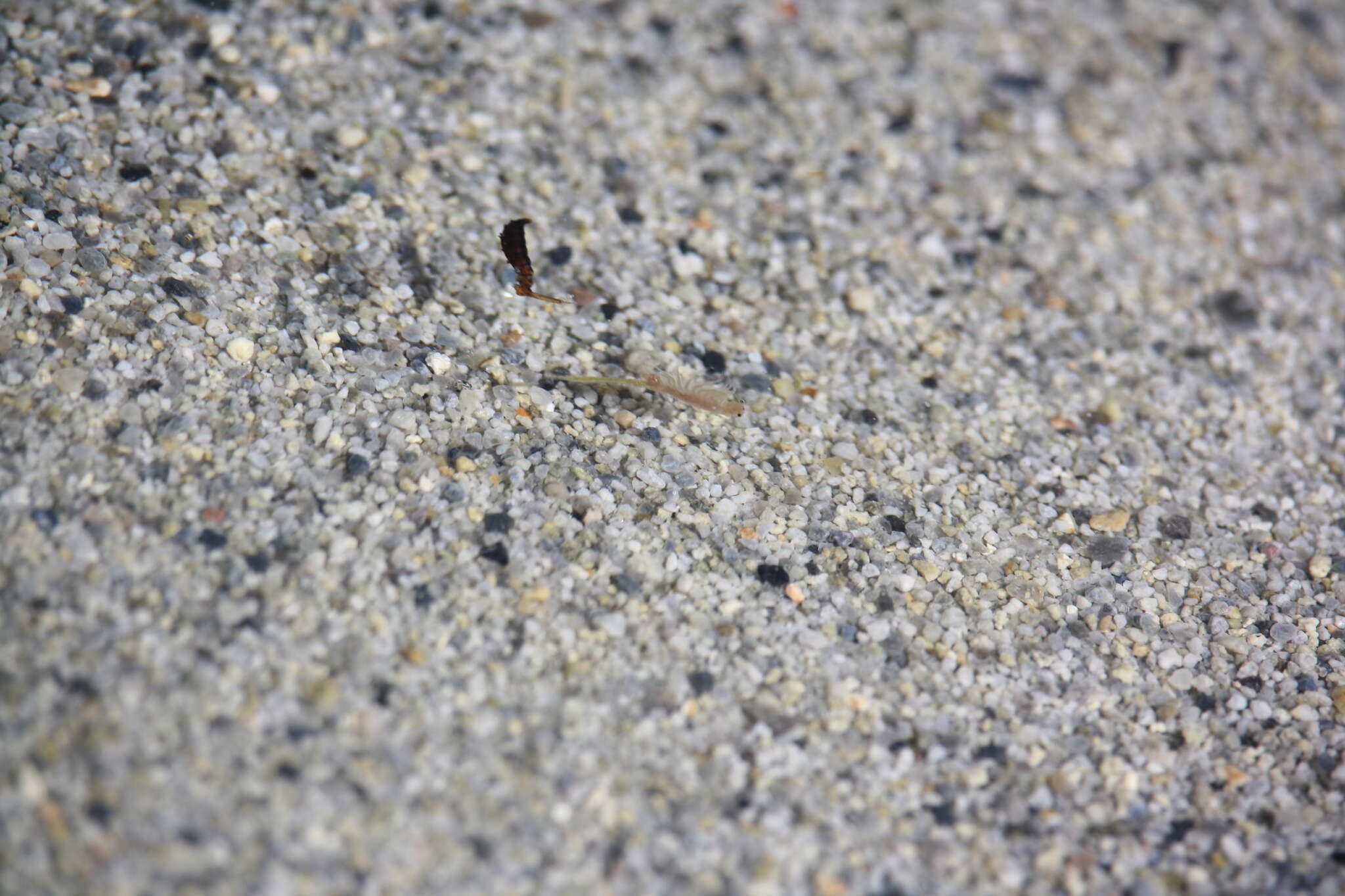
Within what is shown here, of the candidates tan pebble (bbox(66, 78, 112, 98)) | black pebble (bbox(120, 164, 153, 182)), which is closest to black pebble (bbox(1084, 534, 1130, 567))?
black pebble (bbox(120, 164, 153, 182))

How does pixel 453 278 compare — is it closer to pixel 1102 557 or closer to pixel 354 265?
pixel 354 265

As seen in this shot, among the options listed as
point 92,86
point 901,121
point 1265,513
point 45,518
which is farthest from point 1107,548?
point 92,86

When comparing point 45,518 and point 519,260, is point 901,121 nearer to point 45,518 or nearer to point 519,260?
point 519,260

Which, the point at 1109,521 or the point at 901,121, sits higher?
the point at 901,121

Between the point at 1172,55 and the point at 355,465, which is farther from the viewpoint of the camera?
the point at 1172,55

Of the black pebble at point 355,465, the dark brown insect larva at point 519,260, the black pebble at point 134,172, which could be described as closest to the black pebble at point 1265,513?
the dark brown insect larva at point 519,260

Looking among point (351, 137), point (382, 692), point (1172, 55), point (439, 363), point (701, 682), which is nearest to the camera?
point (382, 692)

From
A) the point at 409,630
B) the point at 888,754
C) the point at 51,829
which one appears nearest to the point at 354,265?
the point at 409,630
